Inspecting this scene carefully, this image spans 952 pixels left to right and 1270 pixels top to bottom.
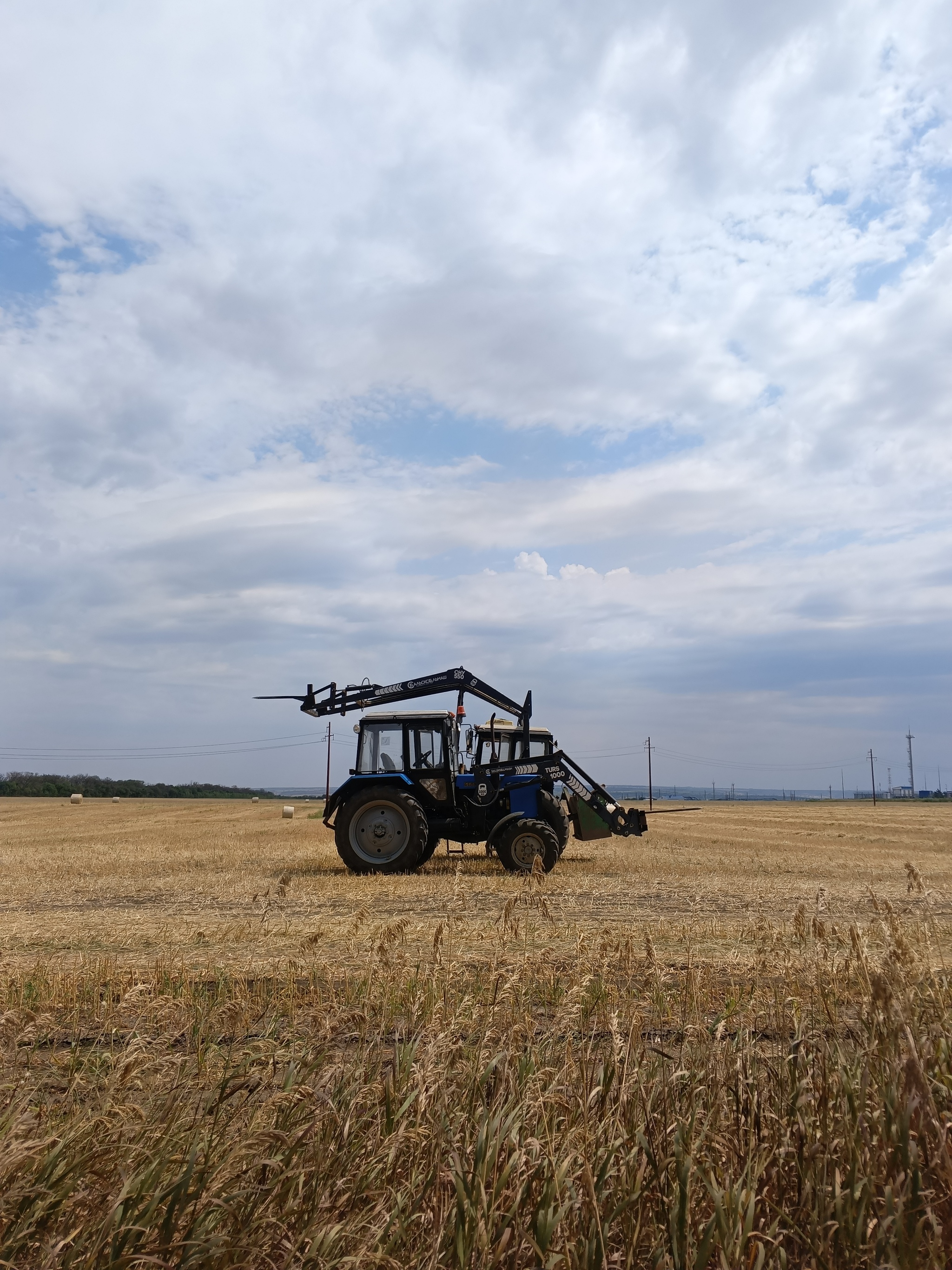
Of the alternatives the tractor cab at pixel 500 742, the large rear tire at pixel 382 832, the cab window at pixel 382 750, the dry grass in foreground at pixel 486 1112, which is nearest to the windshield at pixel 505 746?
the tractor cab at pixel 500 742

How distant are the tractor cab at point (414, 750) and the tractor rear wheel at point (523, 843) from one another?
1365 mm

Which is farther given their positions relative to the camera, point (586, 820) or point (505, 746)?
point (505, 746)

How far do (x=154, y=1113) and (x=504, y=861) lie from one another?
1279cm

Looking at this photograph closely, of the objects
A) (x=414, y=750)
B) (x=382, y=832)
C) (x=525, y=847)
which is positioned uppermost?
(x=414, y=750)

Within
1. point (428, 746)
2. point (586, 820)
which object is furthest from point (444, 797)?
point (586, 820)

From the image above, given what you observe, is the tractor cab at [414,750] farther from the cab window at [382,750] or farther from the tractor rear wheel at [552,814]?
the tractor rear wheel at [552,814]

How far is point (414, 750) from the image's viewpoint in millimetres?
16656

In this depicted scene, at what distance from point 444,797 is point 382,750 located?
1.40 meters

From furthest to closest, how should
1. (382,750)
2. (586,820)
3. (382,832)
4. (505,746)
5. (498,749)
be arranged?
(505,746) < (498,749) < (586,820) < (382,750) < (382,832)

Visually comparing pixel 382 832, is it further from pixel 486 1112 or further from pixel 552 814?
pixel 486 1112

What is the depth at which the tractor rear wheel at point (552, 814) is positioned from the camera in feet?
53.2

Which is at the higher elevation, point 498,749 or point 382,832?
point 498,749

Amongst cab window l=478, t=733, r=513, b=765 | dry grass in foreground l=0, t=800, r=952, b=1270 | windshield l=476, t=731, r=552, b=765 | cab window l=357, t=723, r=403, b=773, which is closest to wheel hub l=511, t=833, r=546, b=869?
windshield l=476, t=731, r=552, b=765

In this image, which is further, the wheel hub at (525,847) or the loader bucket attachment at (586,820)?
the loader bucket attachment at (586,820)
